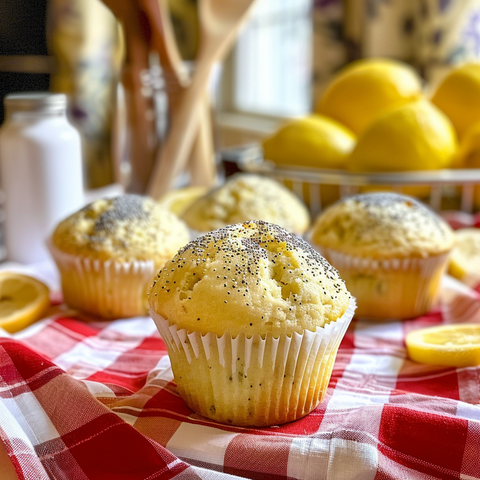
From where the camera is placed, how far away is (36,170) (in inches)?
58.8

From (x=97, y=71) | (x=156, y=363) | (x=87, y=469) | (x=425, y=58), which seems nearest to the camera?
(x=87, y=469)

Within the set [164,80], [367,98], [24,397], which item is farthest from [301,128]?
[24,397]

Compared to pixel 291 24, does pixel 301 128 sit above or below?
below

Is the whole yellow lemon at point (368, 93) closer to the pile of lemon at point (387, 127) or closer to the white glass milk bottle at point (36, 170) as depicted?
the pile of lemon at point (387, 127)

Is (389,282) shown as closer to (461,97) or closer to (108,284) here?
(108,284)

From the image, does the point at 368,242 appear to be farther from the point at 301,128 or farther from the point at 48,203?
the point at 48,203

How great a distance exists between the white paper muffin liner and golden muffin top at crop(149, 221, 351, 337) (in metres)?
0.34

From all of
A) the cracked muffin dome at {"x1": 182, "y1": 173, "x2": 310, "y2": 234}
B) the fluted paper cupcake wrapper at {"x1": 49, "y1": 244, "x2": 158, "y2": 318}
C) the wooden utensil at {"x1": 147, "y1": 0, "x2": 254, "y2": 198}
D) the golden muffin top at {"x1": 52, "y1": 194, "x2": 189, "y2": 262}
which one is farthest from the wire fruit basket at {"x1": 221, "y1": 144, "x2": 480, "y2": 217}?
the fluted paper cupcake wrapper at {"x1": 49, "y1": 244, "x2": 158, "y2": 318}

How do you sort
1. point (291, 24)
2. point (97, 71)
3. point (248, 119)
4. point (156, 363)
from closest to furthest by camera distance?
point (156, 363) → point (97, 71) → point (291, 24) → point (248, 119)

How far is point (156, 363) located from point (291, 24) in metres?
3.48

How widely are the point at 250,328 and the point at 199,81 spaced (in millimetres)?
1134

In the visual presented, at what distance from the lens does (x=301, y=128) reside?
1.76 metres

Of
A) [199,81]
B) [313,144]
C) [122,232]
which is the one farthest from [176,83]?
[122,232]

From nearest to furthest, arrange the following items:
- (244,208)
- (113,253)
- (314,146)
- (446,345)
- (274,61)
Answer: (446,345) → (113,253) → (244,208) → (314,146) → (274,61)
